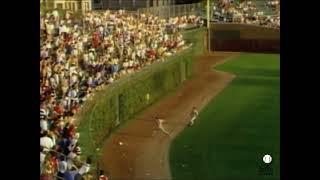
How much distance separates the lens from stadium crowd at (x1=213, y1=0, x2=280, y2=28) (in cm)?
327

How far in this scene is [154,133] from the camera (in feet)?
11.1

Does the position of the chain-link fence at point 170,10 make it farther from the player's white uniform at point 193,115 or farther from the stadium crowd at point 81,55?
the player's white uniform at point 193,115

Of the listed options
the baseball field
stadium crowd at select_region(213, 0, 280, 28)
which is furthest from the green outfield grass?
stadium crowd at select_region(213, 0, 280, 28)

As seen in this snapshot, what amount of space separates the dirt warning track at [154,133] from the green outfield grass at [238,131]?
4cm

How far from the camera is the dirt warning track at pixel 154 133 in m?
3.36

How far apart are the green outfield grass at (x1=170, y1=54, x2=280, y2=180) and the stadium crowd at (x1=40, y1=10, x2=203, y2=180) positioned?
1.15 feet

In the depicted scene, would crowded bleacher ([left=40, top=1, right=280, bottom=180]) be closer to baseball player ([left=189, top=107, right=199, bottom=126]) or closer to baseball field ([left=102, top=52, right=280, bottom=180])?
baseball field ([left=102, top=52, right=280, bottom=180])
